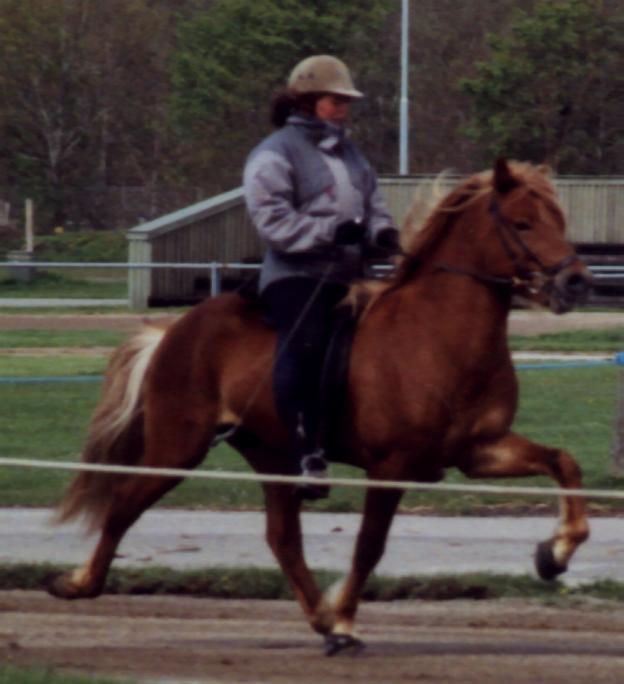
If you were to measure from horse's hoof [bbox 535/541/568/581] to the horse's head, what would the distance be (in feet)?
3.46

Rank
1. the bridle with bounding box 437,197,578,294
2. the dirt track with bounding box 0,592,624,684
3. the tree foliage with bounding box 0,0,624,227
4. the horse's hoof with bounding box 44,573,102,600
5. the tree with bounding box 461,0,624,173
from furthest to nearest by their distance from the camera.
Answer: the tree foliage with bounding box 0,0,624,227, the tree with bounding box 461,0,624,173, the horse's hoof with bounding box 44,573,102,600, the bridle with bounding box 437,197,578,294, the dirt track with bounding box 0,592,624,684

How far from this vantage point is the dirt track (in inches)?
298

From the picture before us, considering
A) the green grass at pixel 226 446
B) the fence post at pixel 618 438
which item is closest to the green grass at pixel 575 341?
the green grass at pixel 226 446

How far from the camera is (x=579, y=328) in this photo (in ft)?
97.9

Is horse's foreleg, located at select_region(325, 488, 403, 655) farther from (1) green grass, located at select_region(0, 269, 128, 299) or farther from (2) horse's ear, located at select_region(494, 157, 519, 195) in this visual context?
(1) green grass, located at select_region(0, 269, 128, 299)

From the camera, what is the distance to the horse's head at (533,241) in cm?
763

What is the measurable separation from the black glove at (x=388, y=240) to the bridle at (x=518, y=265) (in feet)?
1.29

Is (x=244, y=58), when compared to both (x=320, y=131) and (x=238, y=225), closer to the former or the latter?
(x=238, y=225)

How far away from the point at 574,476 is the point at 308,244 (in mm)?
1522

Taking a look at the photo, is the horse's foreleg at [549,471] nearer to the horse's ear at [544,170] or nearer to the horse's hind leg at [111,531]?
the horse's ear at [544,170]

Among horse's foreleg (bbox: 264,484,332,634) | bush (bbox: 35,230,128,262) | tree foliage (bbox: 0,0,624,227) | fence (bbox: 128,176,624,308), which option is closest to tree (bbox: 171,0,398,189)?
tree foliage (bbox: 0,0,624,227)

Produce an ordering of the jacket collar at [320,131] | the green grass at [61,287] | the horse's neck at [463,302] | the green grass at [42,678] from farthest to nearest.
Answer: the green grass at [61,287]
the jacket collar at [320,131]
the horse's neck at [463,302]
the green grass at [42,678]

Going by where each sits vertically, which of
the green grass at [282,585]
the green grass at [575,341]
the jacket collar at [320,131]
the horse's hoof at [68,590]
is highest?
the jacket collar at [320,131]

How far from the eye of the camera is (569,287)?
25.0 feet
